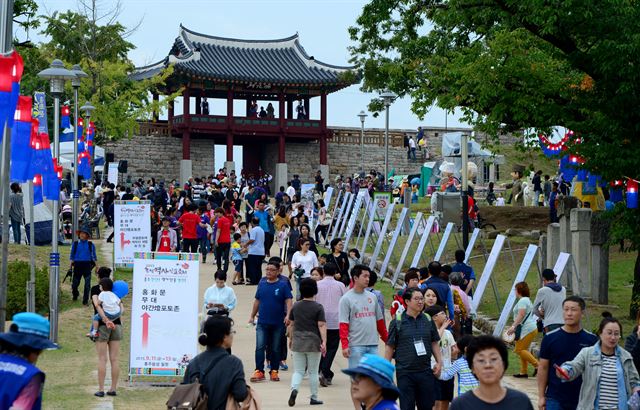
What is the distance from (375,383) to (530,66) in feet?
60.0

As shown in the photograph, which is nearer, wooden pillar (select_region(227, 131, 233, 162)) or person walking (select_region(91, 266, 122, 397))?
person walking (select_region(91, 266, 122, 397))

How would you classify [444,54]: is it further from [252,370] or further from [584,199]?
[252,370]

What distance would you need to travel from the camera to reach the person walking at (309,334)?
1334 centimetres

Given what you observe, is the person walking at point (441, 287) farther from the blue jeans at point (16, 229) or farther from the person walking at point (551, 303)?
the blue jeans at point (16, 229)

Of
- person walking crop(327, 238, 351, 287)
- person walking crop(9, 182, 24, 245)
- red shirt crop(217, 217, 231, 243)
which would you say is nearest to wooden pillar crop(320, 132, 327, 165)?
person walking crop(9, 182, 24, 245)

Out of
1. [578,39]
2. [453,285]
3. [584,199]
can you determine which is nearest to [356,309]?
[453,285]

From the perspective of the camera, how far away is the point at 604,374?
30.3 feet

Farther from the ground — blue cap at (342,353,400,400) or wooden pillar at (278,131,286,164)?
wooden pillar at (278,131,286,164)

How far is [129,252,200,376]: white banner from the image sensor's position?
584 inches

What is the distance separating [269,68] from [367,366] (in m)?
54.5

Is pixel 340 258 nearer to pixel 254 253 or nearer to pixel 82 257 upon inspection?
pixel 82 257

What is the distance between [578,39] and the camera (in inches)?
800

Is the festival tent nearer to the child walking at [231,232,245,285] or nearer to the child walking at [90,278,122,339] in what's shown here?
the child walking at [231,232,245,285]

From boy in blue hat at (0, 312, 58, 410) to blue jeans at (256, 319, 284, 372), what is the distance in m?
7.79
